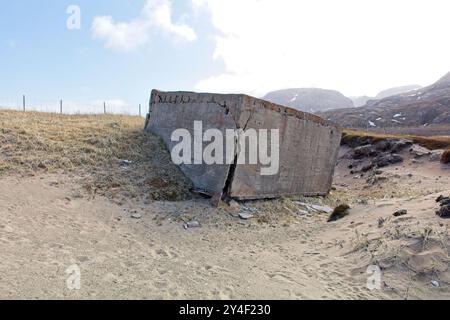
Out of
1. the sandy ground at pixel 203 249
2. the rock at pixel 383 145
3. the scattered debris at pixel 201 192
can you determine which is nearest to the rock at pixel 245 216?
the sandy ground at pixel 203 249

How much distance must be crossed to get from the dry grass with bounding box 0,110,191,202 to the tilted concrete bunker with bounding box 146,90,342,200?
0.75 metres

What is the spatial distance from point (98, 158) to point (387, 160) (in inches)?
820

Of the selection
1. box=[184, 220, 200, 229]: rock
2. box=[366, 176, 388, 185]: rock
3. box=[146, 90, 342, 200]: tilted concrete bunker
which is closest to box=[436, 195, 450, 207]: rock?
box=[146, 90, 342, 200]: tilted concrete bunker

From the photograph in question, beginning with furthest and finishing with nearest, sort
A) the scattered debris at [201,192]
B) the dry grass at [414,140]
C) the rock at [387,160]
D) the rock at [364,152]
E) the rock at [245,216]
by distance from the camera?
the rock at [364,152] < the dry grass at [414,140] < the rock at [387,160] < the scattered debris at [201,192] < the rock at [245,216]

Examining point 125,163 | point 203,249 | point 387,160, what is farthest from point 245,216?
point 387,160

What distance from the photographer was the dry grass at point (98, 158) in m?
10.9

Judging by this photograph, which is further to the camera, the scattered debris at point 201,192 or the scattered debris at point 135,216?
the scattered debris at point 201,192

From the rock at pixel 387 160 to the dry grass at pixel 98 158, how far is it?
58.3 ft

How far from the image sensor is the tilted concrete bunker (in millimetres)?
11133

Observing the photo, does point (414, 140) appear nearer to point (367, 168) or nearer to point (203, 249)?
point (367, 168)

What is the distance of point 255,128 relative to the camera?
11.4m

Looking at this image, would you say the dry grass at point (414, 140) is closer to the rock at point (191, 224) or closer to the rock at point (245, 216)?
the rock at point (245, 216)

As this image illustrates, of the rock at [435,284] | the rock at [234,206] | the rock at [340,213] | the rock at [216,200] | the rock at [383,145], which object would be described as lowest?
the rock at [340,213]
